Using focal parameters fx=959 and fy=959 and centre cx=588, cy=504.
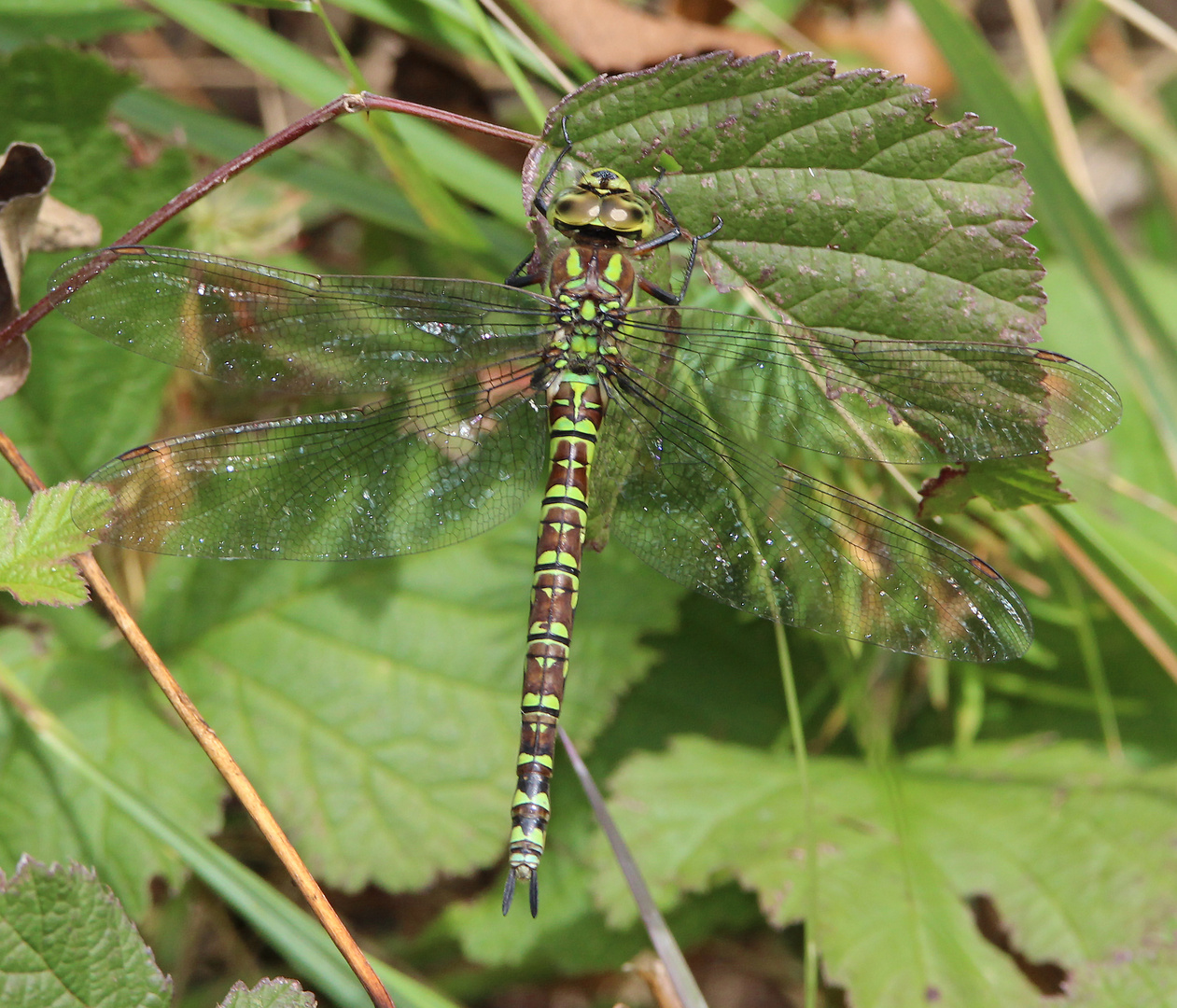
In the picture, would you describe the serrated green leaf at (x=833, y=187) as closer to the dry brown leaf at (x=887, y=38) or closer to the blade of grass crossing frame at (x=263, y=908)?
the blade of grass crossing frame at (x=263, y=908)

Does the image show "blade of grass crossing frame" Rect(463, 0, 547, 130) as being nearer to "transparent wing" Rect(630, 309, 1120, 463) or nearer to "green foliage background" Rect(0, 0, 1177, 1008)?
"green foliage background" Rect(0, 0, 1177, 1008)

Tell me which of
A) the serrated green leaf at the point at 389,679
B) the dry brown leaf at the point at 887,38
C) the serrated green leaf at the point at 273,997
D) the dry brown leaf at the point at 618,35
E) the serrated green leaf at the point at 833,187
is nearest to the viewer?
the serrated green leaf at the point at 273,997

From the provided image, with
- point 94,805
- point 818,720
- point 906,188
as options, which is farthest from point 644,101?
point 94,805

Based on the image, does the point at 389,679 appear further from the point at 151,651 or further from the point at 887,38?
the point at 887,38

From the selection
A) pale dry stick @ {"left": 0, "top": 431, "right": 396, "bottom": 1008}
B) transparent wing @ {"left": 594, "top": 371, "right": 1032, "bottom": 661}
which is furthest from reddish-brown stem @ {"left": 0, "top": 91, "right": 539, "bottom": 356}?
transparent wing @ {"left": 594, "top": 371, "right": 1032, "bottom": 661}

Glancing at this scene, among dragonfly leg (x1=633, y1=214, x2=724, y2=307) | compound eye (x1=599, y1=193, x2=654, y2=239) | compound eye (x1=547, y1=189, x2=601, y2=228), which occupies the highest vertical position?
compound eye (x1=547, y1=189, x2=601, y2=228)

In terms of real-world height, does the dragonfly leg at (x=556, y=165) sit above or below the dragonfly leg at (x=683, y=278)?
above

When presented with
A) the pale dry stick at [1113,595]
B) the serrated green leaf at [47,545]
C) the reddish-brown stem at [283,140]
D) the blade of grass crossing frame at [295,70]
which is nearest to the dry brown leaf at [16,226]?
the reddish-brown stem at [283,140]

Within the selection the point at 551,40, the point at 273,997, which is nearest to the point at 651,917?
the point at 273,997
